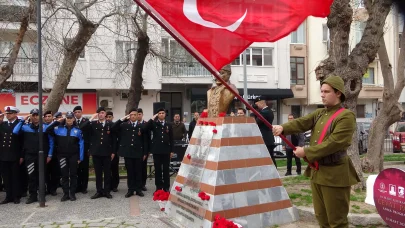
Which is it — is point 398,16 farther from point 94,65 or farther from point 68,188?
point 94,65

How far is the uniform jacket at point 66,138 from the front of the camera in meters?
8.59

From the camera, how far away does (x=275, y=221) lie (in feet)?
19.5

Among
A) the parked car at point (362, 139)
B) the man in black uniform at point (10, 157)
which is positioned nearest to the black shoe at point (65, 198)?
the man in black uniform at point (10, 157)

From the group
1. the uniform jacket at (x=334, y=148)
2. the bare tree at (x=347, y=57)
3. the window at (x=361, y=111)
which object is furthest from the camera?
the window at (x=361, y=111)

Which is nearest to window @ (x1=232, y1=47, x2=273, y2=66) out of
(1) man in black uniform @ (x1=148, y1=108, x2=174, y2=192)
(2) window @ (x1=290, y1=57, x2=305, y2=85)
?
(2) window @ (x1=290, y1=57, x2=305, y2=85)

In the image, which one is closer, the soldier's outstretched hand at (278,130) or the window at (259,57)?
the soldier's outstretched hand at (278,130)

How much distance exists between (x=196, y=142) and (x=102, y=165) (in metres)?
3.33

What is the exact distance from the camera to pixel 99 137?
8.80 metres

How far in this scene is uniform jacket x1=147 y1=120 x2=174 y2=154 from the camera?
873 centimetres

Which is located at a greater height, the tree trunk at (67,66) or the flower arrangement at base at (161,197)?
the tree trunk at (67,66)

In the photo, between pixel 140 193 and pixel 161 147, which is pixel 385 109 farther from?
pixel 140 193

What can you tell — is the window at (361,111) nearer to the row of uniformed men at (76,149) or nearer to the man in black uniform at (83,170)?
the row of uniformed men at (76,149)

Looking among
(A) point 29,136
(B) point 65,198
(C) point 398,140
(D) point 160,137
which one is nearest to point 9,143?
(A) point 29,136

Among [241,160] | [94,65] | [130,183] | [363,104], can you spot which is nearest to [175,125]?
[130,183]
